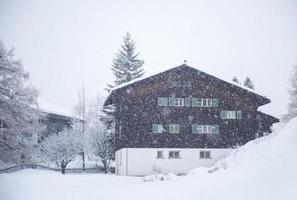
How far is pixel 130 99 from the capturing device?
3903cm

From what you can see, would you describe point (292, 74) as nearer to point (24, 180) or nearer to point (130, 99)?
point (130, 99)

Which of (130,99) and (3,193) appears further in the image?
(130,99)

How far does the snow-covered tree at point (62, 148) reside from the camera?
4825 cm

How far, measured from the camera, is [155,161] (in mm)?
38156

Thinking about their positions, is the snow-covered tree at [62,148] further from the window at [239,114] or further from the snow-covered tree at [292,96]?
the snow-covered tree at [292,96]

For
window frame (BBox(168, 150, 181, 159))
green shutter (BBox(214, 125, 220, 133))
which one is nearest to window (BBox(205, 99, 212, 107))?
green shutter (BBox(214, 125, 220, 133))

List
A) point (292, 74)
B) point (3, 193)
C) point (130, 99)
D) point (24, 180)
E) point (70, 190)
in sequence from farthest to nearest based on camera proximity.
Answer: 1. point (292, 74)
2. point (130, 99)
3. point (24, 180)
4. point (3, 193)
5. point (70, 190)

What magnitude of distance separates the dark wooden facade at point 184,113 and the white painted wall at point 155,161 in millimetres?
562

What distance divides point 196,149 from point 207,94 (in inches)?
218

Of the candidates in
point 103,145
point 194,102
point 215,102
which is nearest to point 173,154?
point 194,102

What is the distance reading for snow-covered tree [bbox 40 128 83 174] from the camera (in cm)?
4825

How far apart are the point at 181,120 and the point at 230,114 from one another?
504 cm

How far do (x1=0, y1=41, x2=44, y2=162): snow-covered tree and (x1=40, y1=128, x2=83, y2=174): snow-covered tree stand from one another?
1369 cm

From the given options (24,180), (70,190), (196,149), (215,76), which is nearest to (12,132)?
(24,180)
